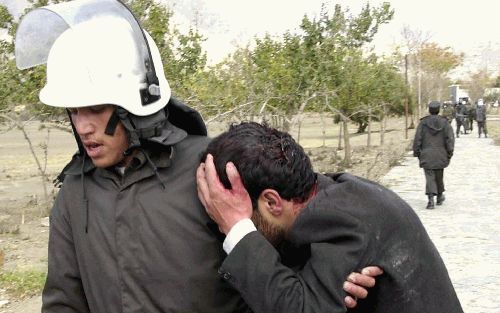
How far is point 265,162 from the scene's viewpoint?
169cm

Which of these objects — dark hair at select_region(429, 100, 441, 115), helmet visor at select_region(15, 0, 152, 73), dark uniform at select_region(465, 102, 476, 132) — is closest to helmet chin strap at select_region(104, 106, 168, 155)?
helmet visor at select_region(15, 0, 152, 73)

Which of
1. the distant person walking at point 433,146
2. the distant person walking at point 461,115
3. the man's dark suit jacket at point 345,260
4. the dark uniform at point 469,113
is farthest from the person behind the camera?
the dark uniform at point 469,113

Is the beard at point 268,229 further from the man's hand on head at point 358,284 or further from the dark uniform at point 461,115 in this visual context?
the dark uniform at point 461,115

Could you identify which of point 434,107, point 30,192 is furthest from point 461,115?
point 434,107

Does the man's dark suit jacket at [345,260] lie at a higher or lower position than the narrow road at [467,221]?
higher

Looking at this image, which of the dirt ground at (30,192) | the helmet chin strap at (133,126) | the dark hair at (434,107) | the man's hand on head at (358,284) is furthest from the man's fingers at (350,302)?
the dark hair at (434,107)

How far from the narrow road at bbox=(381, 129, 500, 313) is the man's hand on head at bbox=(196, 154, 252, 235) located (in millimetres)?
A: 4718

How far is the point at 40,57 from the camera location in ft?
6.79

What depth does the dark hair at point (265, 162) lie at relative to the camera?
5.57ft

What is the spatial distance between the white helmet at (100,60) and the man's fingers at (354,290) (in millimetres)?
734

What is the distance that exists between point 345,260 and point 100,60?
0.87 metres

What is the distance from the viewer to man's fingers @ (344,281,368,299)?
5.27 feet

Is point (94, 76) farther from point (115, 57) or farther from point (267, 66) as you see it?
point (267, 66)

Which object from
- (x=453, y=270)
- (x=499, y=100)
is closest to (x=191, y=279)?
(x=453, y=270)
